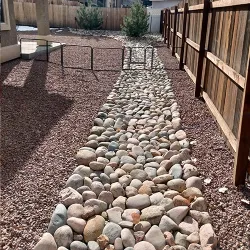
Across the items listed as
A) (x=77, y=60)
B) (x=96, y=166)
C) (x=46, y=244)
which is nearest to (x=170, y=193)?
(x=96, y=166)

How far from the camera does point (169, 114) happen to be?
17.0ft

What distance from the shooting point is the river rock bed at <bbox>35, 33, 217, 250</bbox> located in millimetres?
2352

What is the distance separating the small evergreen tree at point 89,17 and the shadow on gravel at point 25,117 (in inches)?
630

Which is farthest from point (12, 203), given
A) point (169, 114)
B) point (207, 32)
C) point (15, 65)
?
point (15, 65)

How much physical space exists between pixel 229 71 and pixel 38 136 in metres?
2.49

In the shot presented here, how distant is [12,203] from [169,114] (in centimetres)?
313

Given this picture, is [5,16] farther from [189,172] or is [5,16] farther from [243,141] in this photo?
[243,141]

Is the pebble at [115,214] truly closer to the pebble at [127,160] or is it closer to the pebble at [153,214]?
the pebble at [153,214]

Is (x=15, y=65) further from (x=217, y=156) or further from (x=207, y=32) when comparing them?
(x=217, y=156)

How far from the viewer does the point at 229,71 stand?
3.92 meters

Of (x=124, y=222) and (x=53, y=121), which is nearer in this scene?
(x=124, y=222)

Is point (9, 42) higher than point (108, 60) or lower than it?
higher

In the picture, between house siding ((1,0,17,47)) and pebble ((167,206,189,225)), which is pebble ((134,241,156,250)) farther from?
house siding ((1,0,17,47))

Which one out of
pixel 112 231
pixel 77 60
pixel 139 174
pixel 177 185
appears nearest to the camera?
pixel 112 231
